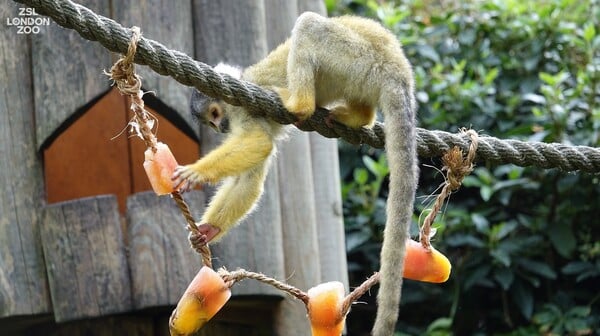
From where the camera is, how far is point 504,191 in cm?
759

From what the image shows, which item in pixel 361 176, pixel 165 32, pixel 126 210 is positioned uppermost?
pixel 165 32

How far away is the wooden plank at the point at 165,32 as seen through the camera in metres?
5.96

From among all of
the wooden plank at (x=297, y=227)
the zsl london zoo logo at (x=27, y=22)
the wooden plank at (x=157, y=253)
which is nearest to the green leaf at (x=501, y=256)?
the wooden plank at (x=297, y=227)

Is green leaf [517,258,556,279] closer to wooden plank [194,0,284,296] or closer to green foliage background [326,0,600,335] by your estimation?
green foliage background [326,0,600,335]

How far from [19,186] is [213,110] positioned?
1452mm

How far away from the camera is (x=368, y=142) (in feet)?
16.3

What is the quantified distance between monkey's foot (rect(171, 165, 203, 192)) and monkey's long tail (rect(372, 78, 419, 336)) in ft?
3.46

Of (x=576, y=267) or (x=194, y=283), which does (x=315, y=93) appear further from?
(x=576, y=267)

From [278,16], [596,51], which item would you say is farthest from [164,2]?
[596,51]

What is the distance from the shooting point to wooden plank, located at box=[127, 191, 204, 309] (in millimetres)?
5789

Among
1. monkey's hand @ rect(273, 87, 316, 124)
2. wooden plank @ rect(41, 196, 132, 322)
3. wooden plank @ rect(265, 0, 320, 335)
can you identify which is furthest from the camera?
wooden plank @ rect(265, 0, 320, 335)

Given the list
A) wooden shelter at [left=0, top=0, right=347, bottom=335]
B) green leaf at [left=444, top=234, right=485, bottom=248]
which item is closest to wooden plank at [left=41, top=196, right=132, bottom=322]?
wooden shelter at [left=0, top=0, right=347, bottom=335]

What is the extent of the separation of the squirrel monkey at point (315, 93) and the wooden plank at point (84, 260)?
32.4 inches

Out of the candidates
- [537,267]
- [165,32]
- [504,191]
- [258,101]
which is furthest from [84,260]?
[537,267]
